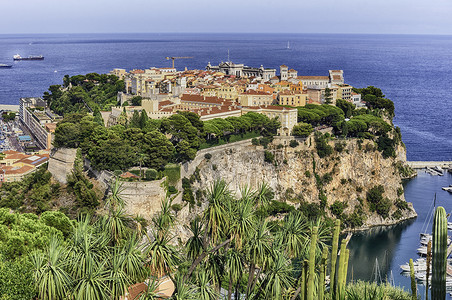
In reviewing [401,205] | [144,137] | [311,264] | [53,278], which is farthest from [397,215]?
[53,278]

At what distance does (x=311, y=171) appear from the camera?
36.6m

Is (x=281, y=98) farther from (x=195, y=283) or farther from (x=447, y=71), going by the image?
(x=447, y=71)

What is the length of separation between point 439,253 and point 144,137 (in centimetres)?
2269

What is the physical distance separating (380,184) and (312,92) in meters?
12.0

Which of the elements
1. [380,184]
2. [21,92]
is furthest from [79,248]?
[21,92]

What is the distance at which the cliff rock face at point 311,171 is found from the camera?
34.7 meters

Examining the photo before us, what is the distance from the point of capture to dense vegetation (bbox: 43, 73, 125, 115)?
48.1 meters

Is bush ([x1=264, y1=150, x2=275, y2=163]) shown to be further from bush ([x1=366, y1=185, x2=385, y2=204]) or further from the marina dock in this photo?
the marina dock

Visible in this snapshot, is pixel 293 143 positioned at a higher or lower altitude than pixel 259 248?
lower

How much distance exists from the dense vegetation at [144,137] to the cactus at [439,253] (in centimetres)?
2053

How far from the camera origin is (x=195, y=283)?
477 inches

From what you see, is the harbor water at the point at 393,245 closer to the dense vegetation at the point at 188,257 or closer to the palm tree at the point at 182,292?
the dense vegetation at the point at 188,257

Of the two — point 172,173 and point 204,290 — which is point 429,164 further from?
point 204,290

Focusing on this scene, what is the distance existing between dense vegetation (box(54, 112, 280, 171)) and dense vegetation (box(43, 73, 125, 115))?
11.8 metres
